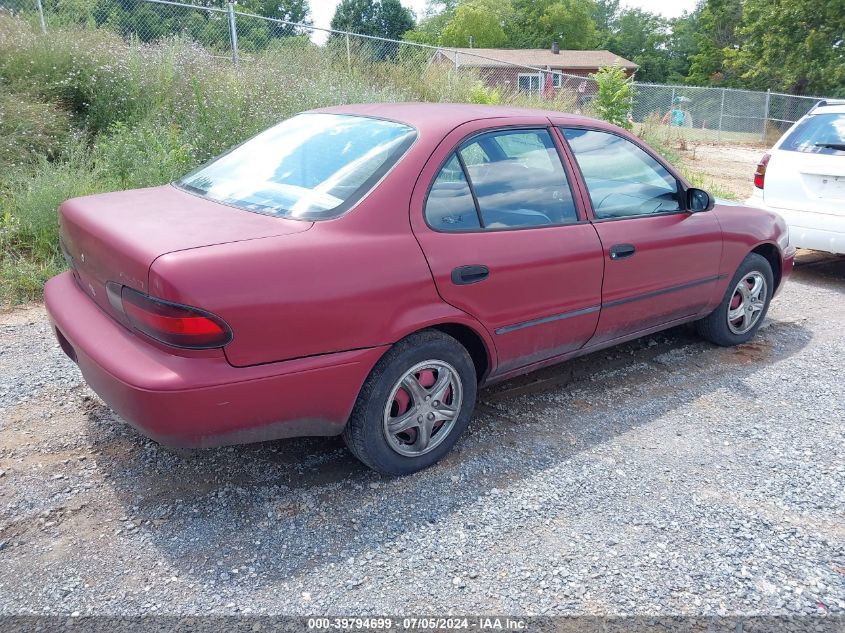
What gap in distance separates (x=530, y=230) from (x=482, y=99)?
10.4 metres

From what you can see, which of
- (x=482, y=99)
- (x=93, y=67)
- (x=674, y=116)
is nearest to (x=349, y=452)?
(x=93, y=67)

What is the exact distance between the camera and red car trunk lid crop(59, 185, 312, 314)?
8.86 ft

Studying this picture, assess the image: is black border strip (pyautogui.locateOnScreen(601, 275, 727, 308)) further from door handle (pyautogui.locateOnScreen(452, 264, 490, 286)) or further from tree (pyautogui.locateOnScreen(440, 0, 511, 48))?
tree (pyautogui.locateOnScreen(440, 0, 511, 48))

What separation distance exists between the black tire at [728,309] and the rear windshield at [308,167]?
9.11 feet

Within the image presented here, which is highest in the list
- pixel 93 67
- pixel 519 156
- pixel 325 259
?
pixel 93 67

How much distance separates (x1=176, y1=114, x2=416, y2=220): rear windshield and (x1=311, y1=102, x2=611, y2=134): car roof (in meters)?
0.08

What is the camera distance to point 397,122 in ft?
11.4

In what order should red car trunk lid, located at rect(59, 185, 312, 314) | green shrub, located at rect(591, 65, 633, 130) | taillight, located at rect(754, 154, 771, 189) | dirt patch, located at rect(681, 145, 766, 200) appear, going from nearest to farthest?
red car trunk lid, located at rect(59, 185, 312, 314), taillight, located at rect(754, 154, 771, 189), green shrub, located at rect(591, 65, 633, 130), dirt patch, located at rect(681, 145, 766, 200)

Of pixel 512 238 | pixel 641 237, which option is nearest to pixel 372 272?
pixel 512 238

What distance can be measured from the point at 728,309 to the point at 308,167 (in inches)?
127

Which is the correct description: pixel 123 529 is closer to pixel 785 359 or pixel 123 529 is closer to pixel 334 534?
pixel 334 534

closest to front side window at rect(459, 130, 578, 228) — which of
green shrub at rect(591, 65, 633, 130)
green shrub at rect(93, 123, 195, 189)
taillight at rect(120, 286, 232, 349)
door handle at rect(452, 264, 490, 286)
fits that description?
door handle at rect(452, 264, 490, 286)

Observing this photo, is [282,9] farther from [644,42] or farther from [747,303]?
[747,303]

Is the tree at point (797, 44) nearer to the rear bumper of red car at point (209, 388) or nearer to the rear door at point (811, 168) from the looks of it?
the rear door at point (811, 168)
